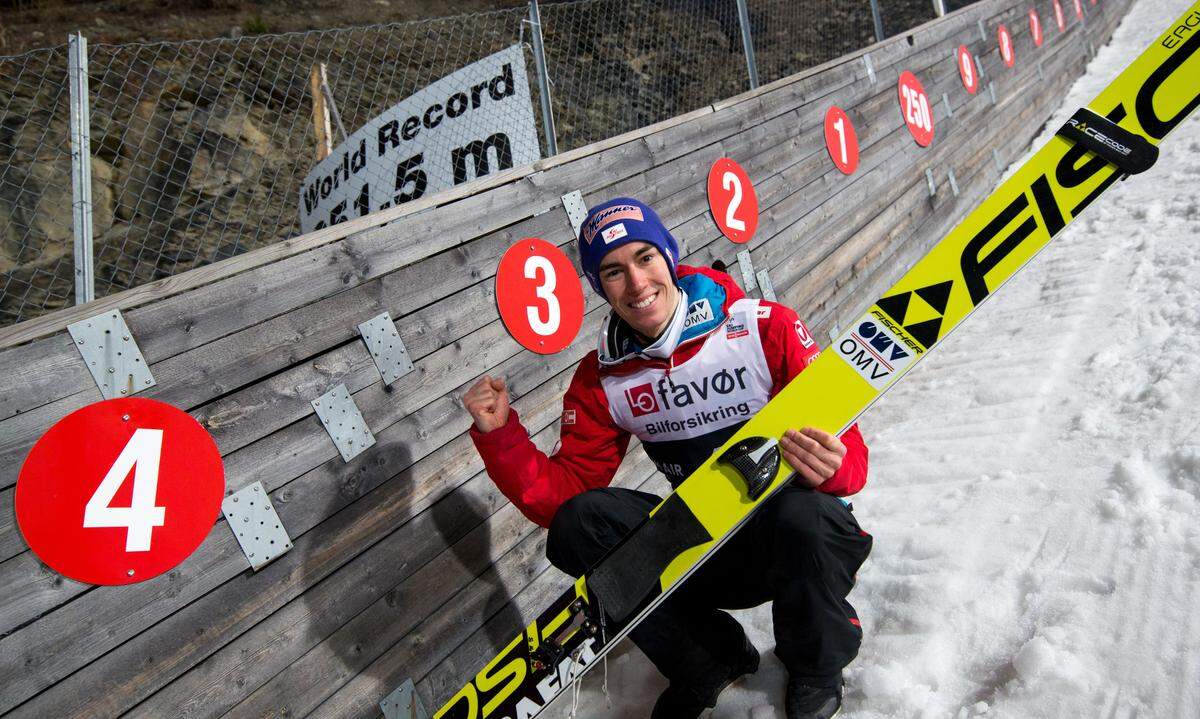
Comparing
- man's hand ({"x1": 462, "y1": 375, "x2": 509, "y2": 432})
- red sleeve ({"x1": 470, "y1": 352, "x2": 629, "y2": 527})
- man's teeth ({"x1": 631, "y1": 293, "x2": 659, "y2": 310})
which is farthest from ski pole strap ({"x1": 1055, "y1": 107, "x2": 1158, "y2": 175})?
man's hand ({"x1": 462, "y1": 375, "x2": 509, "y2": 432})

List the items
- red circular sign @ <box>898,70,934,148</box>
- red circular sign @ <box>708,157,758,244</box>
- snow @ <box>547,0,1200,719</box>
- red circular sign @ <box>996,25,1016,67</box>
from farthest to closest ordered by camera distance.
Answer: red circular sign @ <box>996,25,1016,67</box>
red circular sign @ <box>898,70,934,148</box>
red circular sign @ <box>708,157,758,244</box>
snow @ <box>547,0,1200,719</box>

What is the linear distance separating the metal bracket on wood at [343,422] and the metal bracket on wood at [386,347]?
0.58 ft

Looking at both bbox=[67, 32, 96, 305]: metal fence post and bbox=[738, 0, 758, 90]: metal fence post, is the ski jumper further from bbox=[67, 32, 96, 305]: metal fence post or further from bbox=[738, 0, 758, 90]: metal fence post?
bbox=[738, 0, 758, 90]: metal fence post

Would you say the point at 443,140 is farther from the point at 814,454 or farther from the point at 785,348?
the point at 814,454

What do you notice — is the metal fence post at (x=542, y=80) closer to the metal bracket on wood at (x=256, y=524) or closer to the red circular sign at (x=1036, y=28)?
the metal bracket on wood at (x=256, y=524)

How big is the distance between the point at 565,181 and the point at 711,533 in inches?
83.0

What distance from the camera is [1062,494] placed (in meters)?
2.72

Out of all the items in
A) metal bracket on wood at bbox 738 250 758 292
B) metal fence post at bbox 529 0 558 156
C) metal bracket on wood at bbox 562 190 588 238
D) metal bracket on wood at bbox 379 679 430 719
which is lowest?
metal bracket on wood at bbox 379 679 430 719

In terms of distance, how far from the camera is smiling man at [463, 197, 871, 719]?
2049mm

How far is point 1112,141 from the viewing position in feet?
7.75

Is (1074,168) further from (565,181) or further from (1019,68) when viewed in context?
(1019,68)

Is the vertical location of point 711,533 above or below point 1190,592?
above

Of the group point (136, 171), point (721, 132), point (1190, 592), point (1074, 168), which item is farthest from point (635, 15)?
point (1190, 592)

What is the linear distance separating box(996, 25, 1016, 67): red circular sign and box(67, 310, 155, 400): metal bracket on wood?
997cm
